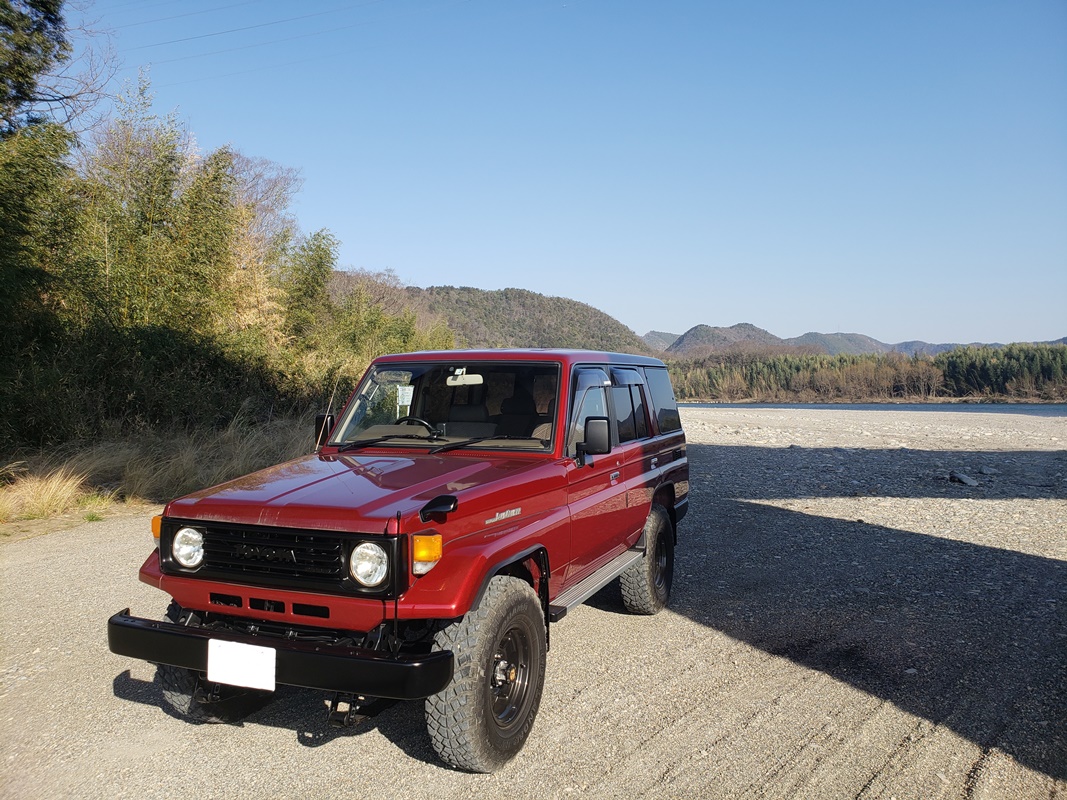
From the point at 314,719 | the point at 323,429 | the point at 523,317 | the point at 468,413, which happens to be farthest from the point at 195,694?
the point at 523,317

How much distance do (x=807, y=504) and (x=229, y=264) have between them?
41.0ft

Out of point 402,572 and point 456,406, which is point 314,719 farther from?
point 456,406

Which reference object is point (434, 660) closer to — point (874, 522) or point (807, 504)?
point (874, 522)

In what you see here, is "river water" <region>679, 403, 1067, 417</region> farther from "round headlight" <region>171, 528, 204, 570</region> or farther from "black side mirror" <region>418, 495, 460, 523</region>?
"round headlight" <region>171, 528, 204, 570</region>

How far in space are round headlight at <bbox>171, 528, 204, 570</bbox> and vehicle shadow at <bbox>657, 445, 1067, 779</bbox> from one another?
11.4 feet

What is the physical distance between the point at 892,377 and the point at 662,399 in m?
68.0

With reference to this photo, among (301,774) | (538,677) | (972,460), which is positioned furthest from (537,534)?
(972,460)

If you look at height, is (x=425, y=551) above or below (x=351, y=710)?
above

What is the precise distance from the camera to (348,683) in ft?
9.39

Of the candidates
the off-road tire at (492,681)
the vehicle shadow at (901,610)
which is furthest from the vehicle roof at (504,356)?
the vehicle shadow at (901,610)

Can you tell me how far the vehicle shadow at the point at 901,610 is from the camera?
4.01 metres

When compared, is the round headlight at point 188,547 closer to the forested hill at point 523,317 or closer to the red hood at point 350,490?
the red hood at point 350,490

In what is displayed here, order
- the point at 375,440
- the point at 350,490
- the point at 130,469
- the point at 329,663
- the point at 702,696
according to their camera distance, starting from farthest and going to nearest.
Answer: the point at 130,469
the point at 375,440
the point at 702,696
the point at 350,490
the point at 329,663

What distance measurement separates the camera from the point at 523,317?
113 metres
